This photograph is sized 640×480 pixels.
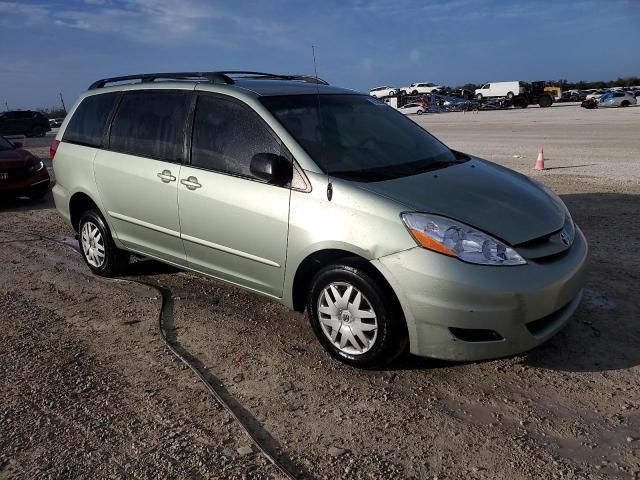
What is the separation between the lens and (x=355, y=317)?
3527 millimetres

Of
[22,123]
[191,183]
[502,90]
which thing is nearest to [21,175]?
[191,183]

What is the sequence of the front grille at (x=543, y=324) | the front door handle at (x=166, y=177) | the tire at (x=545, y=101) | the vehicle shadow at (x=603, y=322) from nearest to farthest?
the front grille at (x=543, y=324), the vehicle shadow at (x=603, y=322), the front door handle at (x=166, y=177), the tire at (x=545, y=101)

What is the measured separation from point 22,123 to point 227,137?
132ft

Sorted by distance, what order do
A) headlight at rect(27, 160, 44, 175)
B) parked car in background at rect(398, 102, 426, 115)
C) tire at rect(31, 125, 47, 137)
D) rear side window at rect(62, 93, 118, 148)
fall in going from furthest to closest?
parked car in background at rect(398, 102, 426, 115) → tire at rect(31, 125, 47, 137) → headlight at rect(27, 160, 44, 175) → rear side window at rect(62, 93, 118, 148)

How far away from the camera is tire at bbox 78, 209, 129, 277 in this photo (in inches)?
215

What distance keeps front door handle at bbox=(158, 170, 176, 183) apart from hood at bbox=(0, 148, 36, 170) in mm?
6845

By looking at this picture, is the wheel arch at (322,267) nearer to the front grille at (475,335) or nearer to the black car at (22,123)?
the front grille at (475,335)

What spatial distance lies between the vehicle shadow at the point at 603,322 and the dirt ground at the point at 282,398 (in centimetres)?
1

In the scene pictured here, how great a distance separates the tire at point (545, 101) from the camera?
50.4 metres

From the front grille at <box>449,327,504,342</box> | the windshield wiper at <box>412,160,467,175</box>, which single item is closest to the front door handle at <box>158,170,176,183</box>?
the windshield wiper at <box>412,160,467,175</box>

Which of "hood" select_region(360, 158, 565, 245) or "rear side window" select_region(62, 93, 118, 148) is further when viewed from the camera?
"rear side window" select_region(62, 93, 118, 148)

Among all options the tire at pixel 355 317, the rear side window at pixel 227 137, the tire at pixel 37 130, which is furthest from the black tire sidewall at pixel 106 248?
the tire at pixel 37 130

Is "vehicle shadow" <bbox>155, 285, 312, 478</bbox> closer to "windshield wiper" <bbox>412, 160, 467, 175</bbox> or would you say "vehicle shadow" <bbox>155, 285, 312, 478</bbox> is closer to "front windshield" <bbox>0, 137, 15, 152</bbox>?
"windshield wiper" <bbox>412, 160, 467, 175</bbox>

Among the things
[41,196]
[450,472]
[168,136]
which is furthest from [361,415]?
[41,196]
